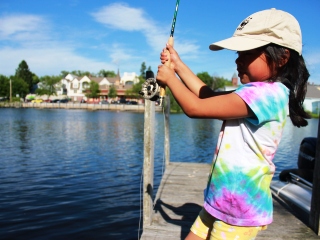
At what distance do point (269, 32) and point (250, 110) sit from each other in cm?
45

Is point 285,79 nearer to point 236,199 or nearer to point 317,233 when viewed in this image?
point 236,199

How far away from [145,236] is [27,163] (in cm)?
1040

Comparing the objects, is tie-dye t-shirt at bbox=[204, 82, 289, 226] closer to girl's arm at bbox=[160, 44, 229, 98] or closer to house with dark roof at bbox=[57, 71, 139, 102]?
girl's arm at bbox=[160, 44, 229, 98]

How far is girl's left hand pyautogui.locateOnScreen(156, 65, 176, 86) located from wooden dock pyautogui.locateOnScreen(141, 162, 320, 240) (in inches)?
106

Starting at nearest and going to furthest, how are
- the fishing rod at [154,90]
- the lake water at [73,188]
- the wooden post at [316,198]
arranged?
the fishing rod at [154,90] < the wooden post at [316,198] < the lake water at [73,188]

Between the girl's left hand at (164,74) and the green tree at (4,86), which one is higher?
the green tree at (4,86)

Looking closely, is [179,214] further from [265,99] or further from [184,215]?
[265,99]

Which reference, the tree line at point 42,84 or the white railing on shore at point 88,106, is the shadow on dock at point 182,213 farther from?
the tree line at point 42,84

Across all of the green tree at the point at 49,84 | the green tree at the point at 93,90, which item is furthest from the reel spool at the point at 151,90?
the green tree at the point at 49,84

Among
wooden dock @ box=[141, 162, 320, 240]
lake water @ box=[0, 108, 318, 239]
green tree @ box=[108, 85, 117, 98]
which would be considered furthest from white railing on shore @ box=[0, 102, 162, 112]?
wooden dock @ box=[141, 162, 320, 240]

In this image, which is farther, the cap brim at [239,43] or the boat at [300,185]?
the boat at [300,185]

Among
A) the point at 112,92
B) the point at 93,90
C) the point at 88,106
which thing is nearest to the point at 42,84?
the point at 93,90

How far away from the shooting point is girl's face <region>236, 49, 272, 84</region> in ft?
5.95

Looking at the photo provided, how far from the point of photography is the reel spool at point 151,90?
222cm
